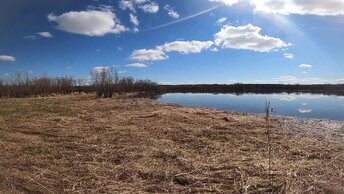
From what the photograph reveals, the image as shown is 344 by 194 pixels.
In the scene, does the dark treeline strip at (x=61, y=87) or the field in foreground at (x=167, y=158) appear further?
the dark treeline strip at (x=61, y=87)

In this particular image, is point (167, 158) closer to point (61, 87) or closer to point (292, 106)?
point (292, 106)

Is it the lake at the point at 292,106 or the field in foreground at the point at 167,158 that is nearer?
the field in foreground at the point at 167,158

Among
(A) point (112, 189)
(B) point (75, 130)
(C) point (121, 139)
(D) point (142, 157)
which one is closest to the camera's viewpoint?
(A) point (112, 189)

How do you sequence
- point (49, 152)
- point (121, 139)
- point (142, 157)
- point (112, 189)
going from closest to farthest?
point (112, 189)
point (142, 157)
point (49, 152)
point (121, 139)

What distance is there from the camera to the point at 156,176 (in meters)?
7.33

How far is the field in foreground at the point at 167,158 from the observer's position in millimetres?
6751

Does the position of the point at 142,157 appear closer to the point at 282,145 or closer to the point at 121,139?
the point at 121,139

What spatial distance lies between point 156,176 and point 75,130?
623 centimetres

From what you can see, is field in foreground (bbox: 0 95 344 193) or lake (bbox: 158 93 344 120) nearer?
field in foreground (bbox: 0 95 344 193)

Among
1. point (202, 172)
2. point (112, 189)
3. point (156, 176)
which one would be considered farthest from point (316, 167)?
point (112, 189)

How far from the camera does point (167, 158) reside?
344 inches

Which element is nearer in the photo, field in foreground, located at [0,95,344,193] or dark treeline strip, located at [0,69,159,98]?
field in foreground, located at [0,95,344,193]

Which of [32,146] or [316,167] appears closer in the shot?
[316,167]

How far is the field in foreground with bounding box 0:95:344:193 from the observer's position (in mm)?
6751
